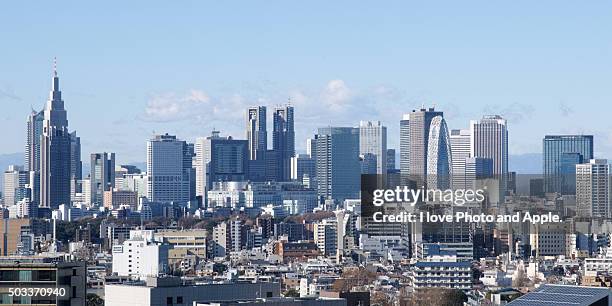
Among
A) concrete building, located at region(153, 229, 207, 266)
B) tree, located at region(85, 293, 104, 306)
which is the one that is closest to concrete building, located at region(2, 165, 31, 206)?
concrete building, located at region(153, 229, 207, 266)

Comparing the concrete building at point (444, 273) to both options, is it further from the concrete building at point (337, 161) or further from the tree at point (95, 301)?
the concrete building at point (337, 161)

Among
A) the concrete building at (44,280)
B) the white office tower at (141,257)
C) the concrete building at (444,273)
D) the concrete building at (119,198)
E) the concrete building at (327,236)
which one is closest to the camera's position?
the concrete building at (44,280)

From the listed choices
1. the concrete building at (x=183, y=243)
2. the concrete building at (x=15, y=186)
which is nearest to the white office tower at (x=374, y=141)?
the concrete building at (x=15, y=186)

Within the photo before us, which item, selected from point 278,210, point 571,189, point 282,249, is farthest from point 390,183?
point 278,210

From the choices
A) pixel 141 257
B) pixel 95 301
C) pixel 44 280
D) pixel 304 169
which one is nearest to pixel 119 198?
pixel 304 169

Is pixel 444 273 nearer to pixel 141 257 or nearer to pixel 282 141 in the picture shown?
pixel 141 257

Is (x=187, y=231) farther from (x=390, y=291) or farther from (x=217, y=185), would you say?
(x=217, y=185)

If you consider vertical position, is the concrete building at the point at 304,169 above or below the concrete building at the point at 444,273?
above

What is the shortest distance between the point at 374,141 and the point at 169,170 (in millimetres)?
18430

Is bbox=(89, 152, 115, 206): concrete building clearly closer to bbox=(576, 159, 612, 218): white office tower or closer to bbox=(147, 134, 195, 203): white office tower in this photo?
bbox=(147, 134, 195, 203): white office tower

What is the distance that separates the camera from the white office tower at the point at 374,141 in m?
172

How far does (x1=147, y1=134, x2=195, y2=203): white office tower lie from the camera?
176m

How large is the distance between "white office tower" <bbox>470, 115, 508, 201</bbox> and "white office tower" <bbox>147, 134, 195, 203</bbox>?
28.1 meters

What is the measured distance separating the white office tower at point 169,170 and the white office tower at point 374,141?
51.5 feet
